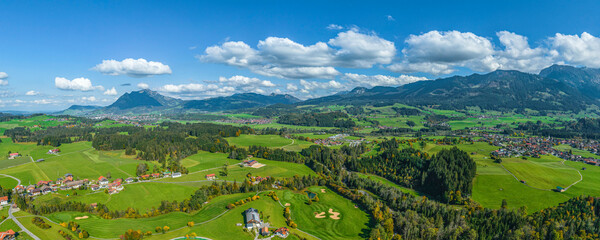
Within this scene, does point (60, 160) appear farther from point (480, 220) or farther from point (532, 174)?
point (532, 174)

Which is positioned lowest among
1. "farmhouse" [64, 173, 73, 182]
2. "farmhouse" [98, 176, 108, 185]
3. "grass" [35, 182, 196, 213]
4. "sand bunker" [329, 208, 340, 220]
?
"sand bunker" [329, 208, 340, 220]

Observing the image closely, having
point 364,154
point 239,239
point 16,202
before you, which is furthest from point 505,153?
point 16,202

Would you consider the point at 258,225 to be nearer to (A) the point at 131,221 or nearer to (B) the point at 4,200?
(A) the point at 131,221

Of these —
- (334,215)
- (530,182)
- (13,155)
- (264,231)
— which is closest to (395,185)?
(334,215)

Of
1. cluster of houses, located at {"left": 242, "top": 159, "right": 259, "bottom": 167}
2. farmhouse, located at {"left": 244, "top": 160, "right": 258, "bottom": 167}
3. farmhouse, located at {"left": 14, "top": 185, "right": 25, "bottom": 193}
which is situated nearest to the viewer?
farmhouse, located at {"left": 14, "top": 185, "right": 25, "bottom": 193}

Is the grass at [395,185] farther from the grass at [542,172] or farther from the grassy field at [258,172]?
the grass at [542,172]

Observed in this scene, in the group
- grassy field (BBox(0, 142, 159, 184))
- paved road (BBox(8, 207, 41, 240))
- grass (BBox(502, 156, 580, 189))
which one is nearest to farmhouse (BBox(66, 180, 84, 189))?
grassy field (BBox(0, 142, 159, 184))

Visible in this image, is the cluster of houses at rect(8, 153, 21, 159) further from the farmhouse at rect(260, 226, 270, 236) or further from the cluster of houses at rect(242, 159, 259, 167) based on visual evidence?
the farmhouse at rect(260, 226, 270, 236)
